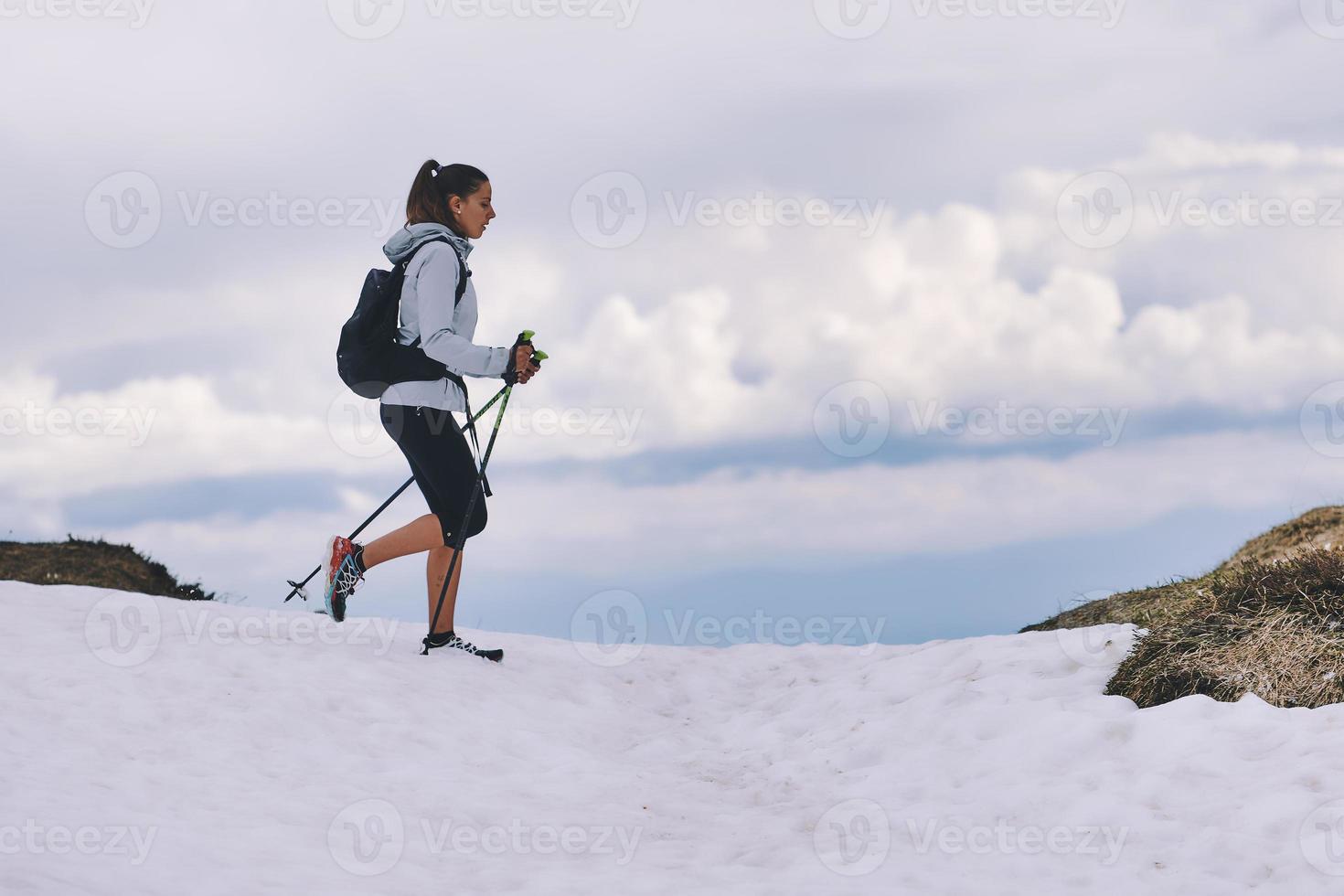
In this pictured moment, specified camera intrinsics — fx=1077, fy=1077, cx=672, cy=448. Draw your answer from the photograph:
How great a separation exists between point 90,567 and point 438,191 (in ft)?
35.9

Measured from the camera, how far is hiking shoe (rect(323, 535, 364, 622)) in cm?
949

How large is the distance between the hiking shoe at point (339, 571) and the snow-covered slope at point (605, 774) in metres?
0.49

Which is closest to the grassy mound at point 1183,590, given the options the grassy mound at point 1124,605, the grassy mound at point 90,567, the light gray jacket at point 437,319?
the grassy mound at point 1124,605

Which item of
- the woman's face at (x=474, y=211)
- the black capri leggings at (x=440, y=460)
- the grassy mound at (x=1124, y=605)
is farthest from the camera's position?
the grassy mound at (x=1124, y=605)

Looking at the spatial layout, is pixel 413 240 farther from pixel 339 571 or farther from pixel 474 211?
pixel 339 571

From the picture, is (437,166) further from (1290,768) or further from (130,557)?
(130,557)

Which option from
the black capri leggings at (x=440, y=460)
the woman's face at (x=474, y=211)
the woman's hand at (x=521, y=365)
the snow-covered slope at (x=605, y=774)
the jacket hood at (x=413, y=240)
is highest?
the woman's face at (x=474, y=211)

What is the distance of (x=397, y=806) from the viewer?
688cm

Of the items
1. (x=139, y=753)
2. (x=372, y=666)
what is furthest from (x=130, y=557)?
(x=139, y=753)

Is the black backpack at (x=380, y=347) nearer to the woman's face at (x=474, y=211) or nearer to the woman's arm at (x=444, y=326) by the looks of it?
the woman's arm at (x=444, y=326)

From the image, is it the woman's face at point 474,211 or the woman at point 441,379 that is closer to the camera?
the woman at point 441,379

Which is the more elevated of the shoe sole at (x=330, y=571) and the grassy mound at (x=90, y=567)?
the grassy mound at (x=90, y=567)

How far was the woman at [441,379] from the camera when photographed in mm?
8898

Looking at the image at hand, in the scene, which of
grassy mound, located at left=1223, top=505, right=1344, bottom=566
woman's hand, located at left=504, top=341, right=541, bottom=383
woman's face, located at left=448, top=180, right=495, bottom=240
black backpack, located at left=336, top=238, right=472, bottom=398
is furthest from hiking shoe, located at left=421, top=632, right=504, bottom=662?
grassy mound, located at left=1223, top=505, right=1344, bottom=566
